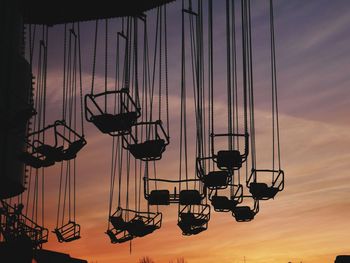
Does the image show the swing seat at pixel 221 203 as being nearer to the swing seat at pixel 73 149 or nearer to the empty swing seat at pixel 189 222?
the empty swing seat at pixel 189 222

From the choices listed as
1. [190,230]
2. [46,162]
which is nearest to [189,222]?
[190,230]

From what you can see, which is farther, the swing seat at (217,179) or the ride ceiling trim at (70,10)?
the ride ceiling trim at (70,10)

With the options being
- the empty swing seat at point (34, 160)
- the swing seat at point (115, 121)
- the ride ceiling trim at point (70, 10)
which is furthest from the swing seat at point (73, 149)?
the ride ceiling trim at point (70, 10)

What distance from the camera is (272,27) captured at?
1286 cm

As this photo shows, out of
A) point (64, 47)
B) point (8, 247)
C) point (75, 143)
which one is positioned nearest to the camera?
point (75, 143)

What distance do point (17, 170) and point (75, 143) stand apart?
5.62 metres

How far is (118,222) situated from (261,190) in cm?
341

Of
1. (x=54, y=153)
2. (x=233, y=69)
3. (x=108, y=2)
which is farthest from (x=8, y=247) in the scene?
(x=108, y=2)

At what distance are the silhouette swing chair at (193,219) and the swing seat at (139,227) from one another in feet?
2.07

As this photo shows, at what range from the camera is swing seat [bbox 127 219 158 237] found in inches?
471

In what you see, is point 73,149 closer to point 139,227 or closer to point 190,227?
point 139,227

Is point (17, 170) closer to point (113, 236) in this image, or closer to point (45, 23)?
point (113, 236)

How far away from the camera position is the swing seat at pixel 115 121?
8508 mm

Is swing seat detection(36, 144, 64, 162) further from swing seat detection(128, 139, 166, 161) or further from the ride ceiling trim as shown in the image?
the ride ceiling trim
